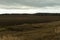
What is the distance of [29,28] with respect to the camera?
78 cm

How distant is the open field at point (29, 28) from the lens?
713 millimetres

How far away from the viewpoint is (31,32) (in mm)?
745

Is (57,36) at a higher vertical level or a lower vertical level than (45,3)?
lower

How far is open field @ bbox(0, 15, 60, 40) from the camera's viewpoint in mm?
713

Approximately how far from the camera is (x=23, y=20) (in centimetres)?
90

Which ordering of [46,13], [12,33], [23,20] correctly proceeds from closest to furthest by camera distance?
1. [12,33]
2. [23,20]
3. [46,13]

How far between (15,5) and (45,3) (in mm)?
173

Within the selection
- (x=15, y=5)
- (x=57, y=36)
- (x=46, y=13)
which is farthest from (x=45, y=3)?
(x=57, y=36)

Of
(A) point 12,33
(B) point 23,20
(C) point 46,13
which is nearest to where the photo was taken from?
(A) point 12,33

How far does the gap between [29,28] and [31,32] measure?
4cm

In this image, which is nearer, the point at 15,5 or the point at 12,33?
the point at 12,33

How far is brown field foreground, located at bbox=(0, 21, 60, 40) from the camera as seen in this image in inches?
27.7

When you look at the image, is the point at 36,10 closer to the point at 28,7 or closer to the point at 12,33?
the point at 28,7

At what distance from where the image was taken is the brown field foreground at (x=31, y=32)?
705mm
